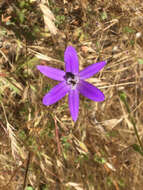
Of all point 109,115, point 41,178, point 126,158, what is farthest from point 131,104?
point 41,178

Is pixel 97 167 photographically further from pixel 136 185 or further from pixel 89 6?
pixel 89 6

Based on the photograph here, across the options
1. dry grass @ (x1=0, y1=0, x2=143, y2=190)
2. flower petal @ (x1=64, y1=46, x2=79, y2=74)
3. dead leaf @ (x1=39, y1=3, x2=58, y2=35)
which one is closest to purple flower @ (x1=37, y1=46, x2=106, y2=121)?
flower petal @ (x1=64, y1=46, x2=79, y2=74)

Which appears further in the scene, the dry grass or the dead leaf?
the dry grass

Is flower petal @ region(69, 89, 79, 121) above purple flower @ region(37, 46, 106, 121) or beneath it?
beneath

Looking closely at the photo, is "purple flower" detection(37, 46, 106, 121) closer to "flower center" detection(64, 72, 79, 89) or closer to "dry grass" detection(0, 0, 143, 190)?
"flower center" detection(64, 72, 79, 89)

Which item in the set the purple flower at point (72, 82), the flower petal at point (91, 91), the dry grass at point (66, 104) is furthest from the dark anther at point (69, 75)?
the dry grass at point (66, 104)

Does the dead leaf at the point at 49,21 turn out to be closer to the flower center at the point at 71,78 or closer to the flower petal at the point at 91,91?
the flower center at the point at 71,78

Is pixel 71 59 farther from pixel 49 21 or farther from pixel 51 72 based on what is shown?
pixel 49 21
